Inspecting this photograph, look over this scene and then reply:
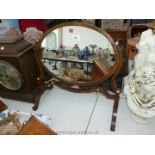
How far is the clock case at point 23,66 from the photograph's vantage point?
1050 mm

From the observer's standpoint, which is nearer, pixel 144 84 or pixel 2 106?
pixel 144 84

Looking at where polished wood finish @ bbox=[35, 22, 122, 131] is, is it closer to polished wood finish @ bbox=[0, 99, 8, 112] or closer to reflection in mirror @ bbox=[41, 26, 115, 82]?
reflection in mirror @ bbox=[41, 26, 115, 82]

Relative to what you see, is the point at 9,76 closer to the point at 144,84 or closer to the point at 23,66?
the point at 23,66

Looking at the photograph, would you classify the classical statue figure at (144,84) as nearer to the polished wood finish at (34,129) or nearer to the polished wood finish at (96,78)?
the polished wood finish at (96,78)

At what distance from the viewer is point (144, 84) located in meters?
0.85

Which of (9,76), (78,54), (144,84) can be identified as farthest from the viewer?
(9,76)

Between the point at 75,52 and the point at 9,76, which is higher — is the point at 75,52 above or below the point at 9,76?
above

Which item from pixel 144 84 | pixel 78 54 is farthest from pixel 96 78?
pixel 144 84

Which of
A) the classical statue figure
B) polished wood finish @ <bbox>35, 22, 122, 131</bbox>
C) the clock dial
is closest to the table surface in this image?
the clock dial

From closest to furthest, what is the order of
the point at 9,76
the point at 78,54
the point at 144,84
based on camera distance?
the point at 144,84
the point at 78,54
the point at 9,76

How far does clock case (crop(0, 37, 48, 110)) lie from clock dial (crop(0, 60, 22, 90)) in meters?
0.02

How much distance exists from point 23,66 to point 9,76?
0.12 m

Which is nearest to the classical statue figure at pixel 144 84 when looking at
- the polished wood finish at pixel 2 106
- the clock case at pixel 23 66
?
the clock case at pixel 23 66

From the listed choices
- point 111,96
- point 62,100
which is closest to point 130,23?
point 111,96
